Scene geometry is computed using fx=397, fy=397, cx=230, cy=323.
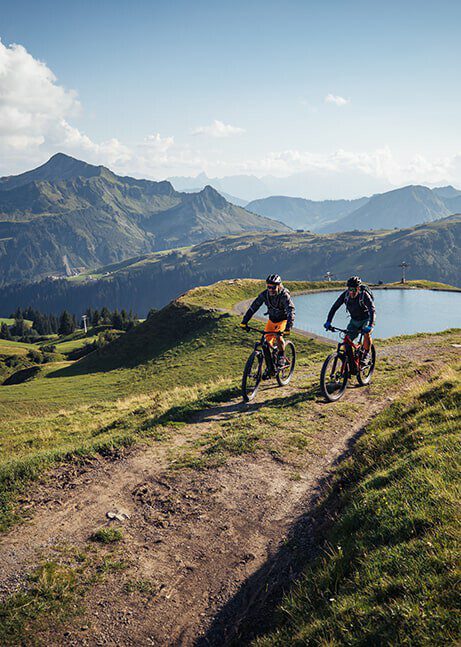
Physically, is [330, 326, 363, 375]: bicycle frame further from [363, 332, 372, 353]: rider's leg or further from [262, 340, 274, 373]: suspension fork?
[262, 340, 274, 373]: suspension fork

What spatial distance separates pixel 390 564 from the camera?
4.84 m

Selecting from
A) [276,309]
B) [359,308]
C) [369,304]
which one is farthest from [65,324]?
[369,304]

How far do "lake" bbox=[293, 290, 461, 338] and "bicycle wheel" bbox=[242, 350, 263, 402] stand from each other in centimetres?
3465

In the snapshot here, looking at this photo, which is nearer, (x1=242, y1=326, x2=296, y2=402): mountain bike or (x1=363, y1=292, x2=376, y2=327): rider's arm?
(x1=363, y1=292, x2=376, y2=327): rider's arm

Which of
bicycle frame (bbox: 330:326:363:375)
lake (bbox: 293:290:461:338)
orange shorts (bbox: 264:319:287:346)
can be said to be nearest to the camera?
bicycle frame (bbox: 330:326:363:375)

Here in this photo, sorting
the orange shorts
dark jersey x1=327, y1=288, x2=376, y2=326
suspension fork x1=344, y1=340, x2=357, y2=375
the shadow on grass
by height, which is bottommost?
the shadow on grass

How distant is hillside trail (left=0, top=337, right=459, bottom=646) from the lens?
5.65 m

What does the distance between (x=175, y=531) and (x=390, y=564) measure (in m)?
4.17

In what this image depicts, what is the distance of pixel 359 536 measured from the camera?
5.72 meters

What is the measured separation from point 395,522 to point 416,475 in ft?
4.01

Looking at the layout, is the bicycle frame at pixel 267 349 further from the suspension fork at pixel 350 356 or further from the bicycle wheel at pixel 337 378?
the suspension fork at pixel 350 356

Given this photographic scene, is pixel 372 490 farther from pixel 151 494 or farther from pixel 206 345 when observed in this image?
pixel 206 345

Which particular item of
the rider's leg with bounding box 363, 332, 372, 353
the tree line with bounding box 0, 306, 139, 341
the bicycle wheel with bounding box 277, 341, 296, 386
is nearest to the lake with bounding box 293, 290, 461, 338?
the bicycle wheel with bounding box 277, 341, 296, 386

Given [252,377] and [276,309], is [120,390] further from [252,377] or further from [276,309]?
[276,309]
